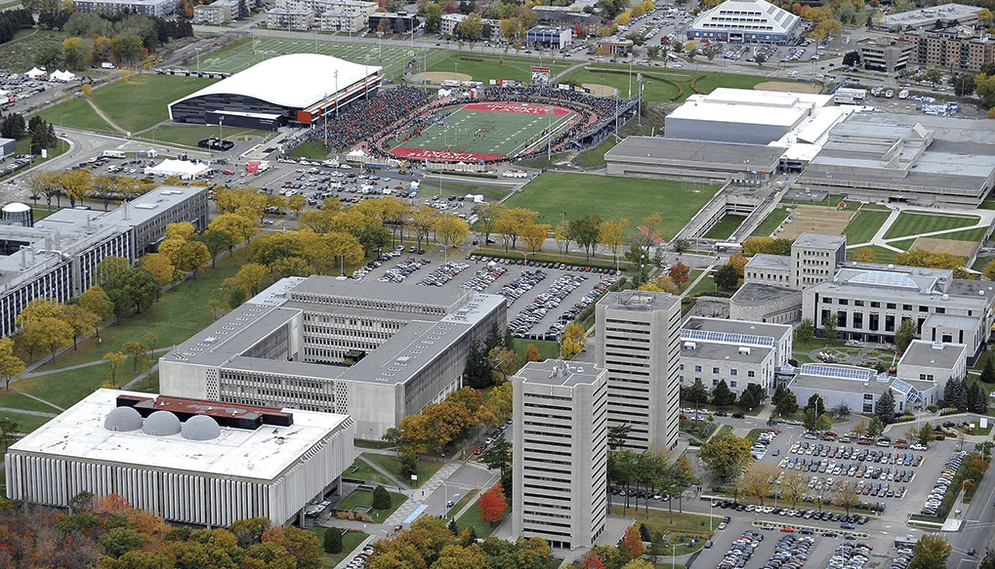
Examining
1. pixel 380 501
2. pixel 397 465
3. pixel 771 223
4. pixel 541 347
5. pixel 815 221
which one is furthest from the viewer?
pixel 771 223

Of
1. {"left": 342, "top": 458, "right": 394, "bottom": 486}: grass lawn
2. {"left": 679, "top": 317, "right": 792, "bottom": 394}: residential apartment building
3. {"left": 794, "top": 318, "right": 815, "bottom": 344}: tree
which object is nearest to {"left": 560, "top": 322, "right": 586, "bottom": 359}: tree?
{"left": 679, "top": 317, "right": 792, "bottom": 394}: residential apartment building

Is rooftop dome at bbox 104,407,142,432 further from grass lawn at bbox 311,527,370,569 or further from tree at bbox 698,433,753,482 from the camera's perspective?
tree at bbox 698,433,753,482

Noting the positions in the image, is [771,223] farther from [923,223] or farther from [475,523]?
[475,523]

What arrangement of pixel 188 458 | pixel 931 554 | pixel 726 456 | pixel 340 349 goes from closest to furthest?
pixel 931 554
pixel 188 458
pixel 726 456
pixel 340 349

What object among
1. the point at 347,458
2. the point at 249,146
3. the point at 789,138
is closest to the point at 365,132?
the point at 249,146

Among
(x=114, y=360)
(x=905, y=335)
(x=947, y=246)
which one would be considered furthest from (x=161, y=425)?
(x=947, y=246)

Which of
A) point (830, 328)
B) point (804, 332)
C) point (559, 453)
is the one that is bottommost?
point (804, 332)
